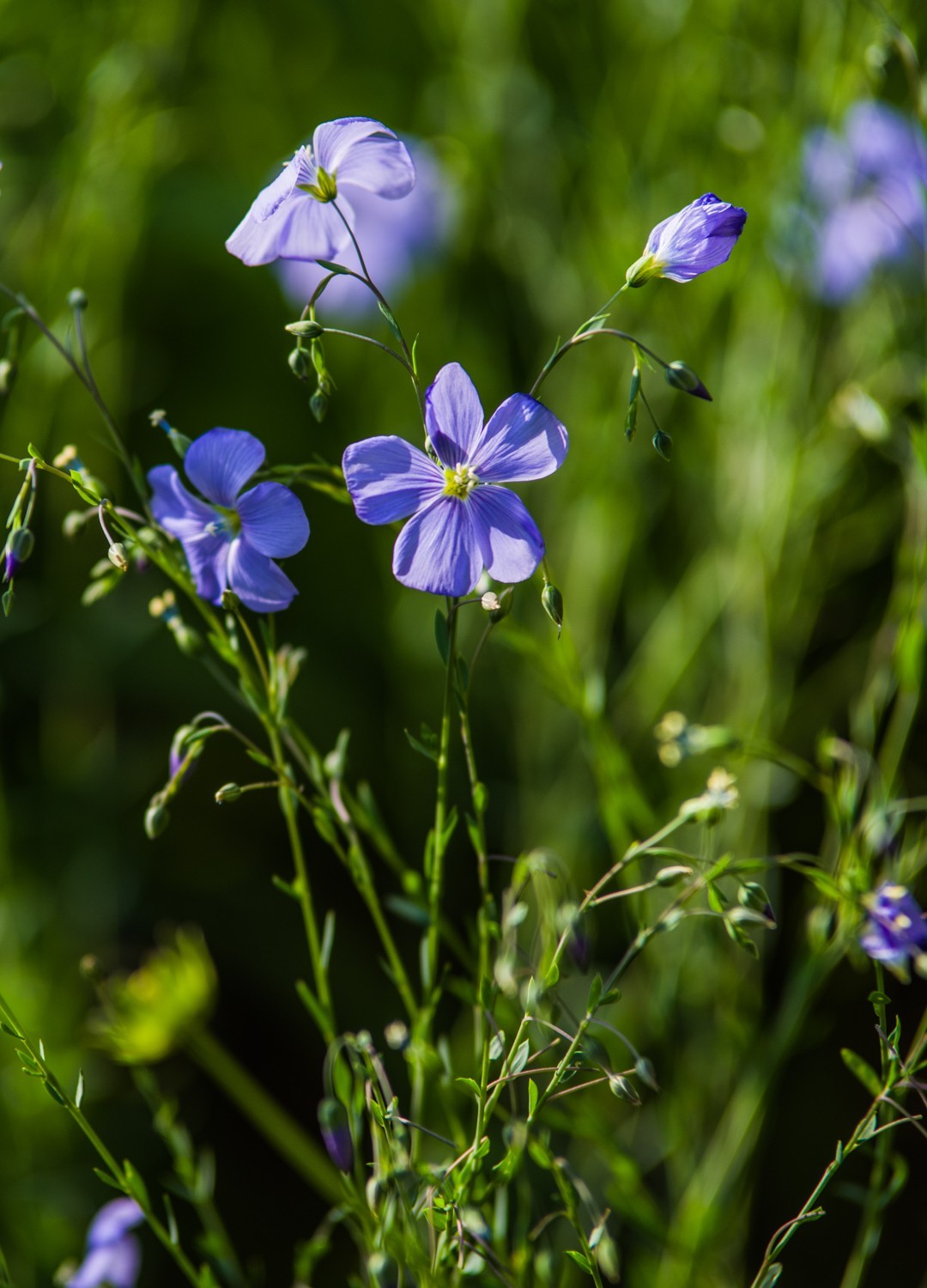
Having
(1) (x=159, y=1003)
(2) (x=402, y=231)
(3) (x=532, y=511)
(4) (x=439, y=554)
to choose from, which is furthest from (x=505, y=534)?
(2) (x=402, y=231)

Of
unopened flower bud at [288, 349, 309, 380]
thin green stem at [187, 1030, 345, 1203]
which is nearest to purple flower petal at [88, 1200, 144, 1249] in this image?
thin green stem at [187, 1030, 345, 1203]

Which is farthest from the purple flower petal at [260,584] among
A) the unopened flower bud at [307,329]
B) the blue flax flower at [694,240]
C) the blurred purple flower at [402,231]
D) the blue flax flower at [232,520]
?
the blurred purple flower at [402,231]

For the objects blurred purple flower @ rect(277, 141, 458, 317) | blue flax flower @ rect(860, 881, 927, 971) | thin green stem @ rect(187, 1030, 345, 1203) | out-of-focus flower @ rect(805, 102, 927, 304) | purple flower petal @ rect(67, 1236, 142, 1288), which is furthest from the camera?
blurred purple flower @ rect(277, 141, 458, 317)

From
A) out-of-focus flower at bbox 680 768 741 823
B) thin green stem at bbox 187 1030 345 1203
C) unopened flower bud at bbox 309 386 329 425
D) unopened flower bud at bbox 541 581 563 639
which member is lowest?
thin green stem at bbox 187 1030 345 1203

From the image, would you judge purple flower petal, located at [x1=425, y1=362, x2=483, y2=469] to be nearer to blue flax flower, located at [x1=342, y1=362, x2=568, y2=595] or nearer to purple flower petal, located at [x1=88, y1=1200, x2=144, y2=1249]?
blue flax flower, located at [x1=342, y1=362, x2=568, y2=595]

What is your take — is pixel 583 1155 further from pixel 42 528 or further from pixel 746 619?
pixel 42 528

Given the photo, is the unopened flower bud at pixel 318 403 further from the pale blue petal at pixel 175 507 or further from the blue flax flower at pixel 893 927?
the blue flax flower at pixel 893 927

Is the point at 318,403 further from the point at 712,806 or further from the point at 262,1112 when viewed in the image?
the point at 262,1112
